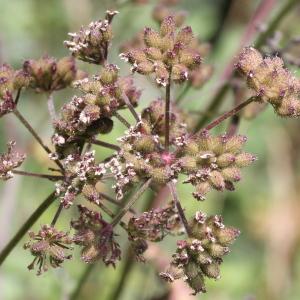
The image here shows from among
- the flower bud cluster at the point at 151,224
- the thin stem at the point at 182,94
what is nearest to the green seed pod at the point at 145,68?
the flower bud cluster at the point at 151,224

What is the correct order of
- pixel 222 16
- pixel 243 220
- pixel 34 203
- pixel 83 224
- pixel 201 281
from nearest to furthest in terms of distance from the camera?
pixel 201 281, pixel 83 224, pixel 34 203, pixel 243 220, pixel 222 16

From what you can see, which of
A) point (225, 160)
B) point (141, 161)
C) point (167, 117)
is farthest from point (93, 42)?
point (225, 160)

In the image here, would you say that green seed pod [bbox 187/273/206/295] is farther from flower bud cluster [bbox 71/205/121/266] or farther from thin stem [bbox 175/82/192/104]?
thin stem [bbox 175/82/192/104]

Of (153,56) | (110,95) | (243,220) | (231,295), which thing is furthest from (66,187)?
(243,220)

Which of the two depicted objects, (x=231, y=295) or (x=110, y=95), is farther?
(x=231, y=295)

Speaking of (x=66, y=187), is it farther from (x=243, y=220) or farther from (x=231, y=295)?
(x=243, y=220)

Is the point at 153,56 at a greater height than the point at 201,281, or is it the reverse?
the point at 153,56
